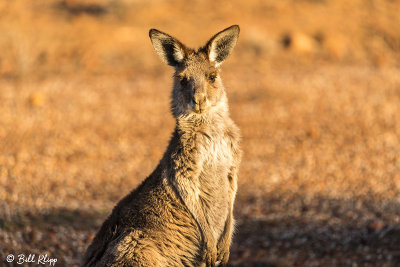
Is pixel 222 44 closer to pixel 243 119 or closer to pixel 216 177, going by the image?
pixel 216 177

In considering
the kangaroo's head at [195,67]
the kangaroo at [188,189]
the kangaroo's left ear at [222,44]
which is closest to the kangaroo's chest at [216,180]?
the kangaroo at [188,189]

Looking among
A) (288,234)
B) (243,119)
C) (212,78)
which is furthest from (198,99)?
(243,119)

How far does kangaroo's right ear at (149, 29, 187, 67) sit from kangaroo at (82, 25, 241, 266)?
1cm

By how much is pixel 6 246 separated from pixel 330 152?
24.9 ft

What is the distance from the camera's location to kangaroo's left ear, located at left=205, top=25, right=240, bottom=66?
510 cm

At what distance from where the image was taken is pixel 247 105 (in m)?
14.3

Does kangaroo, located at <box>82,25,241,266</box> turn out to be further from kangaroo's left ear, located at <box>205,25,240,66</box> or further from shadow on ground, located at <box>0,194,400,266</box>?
shadow on ground, located at <box>0,194,400,266</box>

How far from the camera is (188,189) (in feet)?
15.7

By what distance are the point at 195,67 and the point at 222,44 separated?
0.38 m

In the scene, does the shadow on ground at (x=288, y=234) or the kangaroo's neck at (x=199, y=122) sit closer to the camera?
the kangaroo's neck at (x=199, y=122)

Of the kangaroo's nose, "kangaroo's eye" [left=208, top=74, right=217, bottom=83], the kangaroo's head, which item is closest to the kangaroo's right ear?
the kangaroo's head

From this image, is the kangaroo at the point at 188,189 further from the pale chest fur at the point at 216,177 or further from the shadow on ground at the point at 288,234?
the shadow on ground at the point at 288,234

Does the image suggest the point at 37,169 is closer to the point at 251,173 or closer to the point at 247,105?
the point at 251,173

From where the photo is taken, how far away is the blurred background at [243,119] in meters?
7.48
